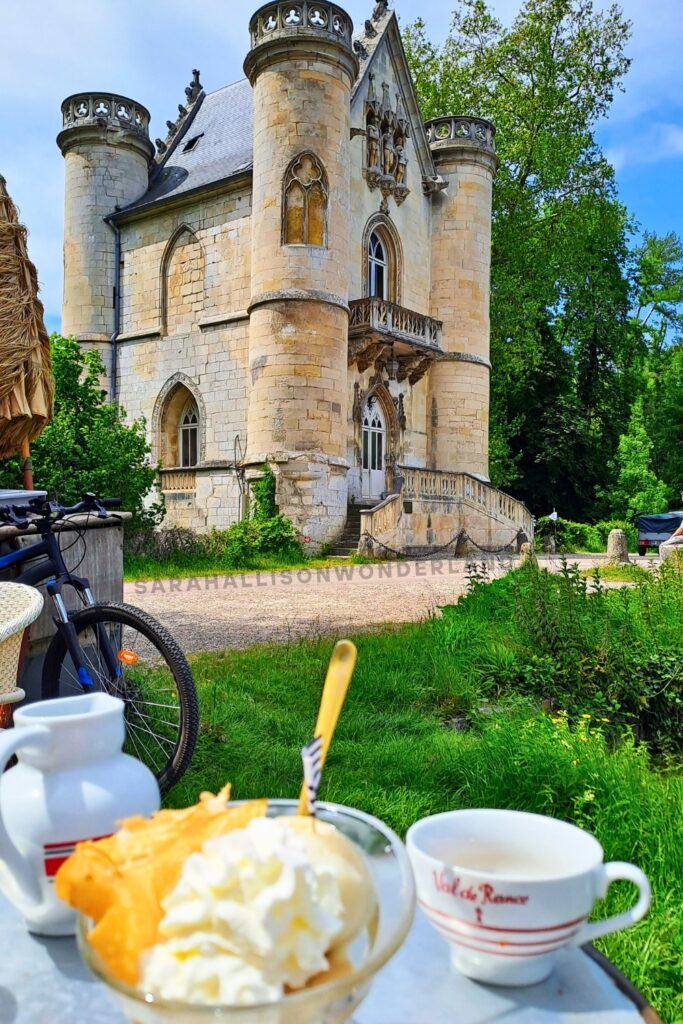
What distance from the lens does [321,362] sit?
680 inches

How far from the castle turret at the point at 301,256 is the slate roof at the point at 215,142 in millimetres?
2095

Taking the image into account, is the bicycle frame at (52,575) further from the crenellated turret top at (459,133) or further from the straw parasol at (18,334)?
the crenellated turret top at (459,133)

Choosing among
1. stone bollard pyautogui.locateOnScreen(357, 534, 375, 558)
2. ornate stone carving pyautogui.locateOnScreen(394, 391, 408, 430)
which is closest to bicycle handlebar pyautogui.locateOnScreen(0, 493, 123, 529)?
stone bollard pyautogui.locateOnScreen(357, 534, 375, 558)

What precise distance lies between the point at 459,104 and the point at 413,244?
7883 mm

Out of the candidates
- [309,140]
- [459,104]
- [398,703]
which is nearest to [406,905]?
[398,703]

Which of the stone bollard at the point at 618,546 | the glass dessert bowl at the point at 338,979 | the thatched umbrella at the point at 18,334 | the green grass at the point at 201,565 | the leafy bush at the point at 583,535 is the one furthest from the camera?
the leafy bush at the point at 583,535

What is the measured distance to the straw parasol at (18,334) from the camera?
3.63 m

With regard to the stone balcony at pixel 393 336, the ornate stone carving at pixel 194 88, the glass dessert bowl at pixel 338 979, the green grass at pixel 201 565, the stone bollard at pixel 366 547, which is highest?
the ornate stone carving at pixel 194 88

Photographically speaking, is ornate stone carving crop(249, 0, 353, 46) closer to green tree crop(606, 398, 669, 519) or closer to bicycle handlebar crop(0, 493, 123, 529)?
bicycle handlebar crop(0, 493, 123, 529)

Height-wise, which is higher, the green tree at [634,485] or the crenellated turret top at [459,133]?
the crenellated turret top at [459,133]

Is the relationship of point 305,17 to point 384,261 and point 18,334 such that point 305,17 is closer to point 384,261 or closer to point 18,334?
point 384,261

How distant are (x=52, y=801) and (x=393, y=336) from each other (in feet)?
61.0

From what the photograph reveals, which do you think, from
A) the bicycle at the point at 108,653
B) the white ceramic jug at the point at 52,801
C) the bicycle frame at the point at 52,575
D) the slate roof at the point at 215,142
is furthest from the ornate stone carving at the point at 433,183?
the white ceramic jug at the point at 52,801

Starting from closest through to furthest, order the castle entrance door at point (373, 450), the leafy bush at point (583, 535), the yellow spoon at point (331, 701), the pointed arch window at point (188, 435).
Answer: the yellow spoon at point (331, 701)
the castle entrance door at point (373, 450)
the pointed arch window at point (188, 435)
the leafy bush at point (583, 535)
